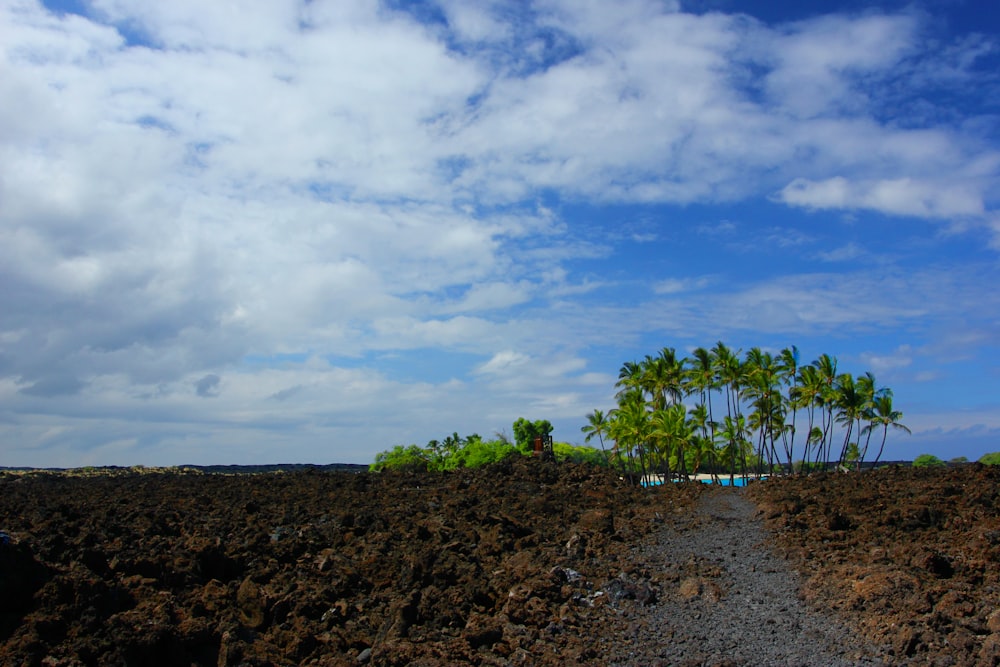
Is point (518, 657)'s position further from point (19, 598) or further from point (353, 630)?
point (19, 598)

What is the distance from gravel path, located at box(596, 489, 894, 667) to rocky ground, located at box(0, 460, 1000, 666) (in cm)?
6

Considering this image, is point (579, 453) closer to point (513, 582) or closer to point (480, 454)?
point (480, 454)

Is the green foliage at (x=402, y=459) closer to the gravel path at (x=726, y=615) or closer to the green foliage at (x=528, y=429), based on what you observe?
the green foliage at (x=528, y=429)

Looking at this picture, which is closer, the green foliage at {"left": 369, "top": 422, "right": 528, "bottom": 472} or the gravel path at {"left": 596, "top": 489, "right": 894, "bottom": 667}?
the gravel path at {"left": 596, "top": 489, "right": 894, "bottom": 667}

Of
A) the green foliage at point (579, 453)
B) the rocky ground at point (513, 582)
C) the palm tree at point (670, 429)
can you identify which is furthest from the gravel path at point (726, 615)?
the green foliage at point (579, 453)

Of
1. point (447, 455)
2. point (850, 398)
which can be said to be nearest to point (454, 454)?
point (447, 455)

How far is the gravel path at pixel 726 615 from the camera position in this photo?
48.1 ft

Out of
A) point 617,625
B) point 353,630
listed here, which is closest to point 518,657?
point 617,625

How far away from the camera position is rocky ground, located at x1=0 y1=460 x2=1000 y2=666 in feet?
48.6

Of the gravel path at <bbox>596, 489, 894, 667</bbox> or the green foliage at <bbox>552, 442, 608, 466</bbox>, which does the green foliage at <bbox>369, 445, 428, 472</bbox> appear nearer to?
the green foliage at <bbox>552, 442, 608, 466</bbox>

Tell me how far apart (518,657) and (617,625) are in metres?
2.63

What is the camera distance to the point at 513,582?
60.3 feet

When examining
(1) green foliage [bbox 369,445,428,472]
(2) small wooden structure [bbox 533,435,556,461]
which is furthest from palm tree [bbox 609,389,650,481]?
(1) green foliage [bbox 369,445,428,472]

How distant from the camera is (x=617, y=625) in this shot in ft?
53.8
